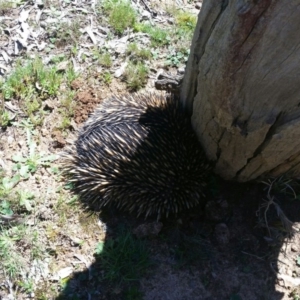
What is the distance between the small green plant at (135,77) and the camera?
459 centimetres

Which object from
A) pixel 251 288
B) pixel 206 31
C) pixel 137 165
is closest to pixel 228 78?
pixel 206 31

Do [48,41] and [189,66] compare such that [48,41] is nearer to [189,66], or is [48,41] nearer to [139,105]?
[139,105]

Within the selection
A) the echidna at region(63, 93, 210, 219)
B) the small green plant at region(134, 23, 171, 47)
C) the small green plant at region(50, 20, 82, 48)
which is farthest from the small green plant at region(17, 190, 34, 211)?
the small green plant at region(134, 23, 171, 47)

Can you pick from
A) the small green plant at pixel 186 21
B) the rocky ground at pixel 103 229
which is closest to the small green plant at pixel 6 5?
the rocky ground at pixel 103 229

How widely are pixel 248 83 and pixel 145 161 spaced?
1.13 metres

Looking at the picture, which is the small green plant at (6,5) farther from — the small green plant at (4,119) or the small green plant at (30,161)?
the small green plant at (30,161)

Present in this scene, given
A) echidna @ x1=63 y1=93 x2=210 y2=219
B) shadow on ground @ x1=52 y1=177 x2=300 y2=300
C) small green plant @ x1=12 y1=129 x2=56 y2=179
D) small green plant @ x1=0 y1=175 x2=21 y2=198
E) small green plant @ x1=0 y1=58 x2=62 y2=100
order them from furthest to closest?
small green plant @ x1=0 y1=58 x2=62 y2=100 → small green plant @ x1=12 y1=129 x2=56 y2=179 → small green plant @ x1=0 y1=175 x2=21 y2=198 → echidna @ x1=63 y1=93 x2=210 y2=219 → shadow on ground @ x1=52 y1=177 x2=300 y2=300

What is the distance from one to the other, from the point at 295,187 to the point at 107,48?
91.2 inches

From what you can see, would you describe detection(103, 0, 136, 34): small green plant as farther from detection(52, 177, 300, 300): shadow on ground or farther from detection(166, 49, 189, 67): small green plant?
detection(52, 177, 300, 300): shadow on ground

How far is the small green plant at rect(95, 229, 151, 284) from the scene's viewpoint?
3504 millimetres

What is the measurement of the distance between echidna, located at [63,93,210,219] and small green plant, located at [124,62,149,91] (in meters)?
0.82

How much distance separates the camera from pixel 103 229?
3.77 meters

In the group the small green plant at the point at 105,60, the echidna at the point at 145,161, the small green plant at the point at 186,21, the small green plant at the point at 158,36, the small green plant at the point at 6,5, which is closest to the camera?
the echidna at the point at 145,161

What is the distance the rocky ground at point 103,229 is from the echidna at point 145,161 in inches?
6.4
